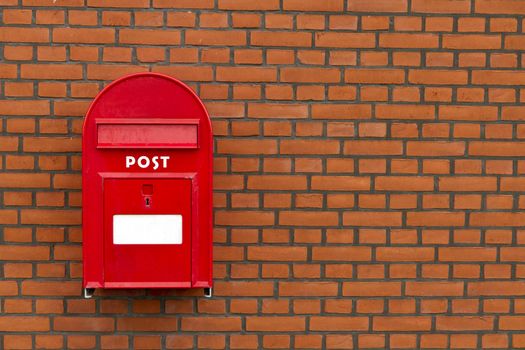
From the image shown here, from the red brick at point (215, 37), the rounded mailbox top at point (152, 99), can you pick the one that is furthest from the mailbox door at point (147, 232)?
the red brick at point (215, 37)

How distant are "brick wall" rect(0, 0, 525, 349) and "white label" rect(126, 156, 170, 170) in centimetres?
38

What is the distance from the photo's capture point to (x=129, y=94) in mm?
2219

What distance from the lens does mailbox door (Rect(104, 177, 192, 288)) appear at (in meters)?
2.18

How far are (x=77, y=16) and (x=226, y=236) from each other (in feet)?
3.82

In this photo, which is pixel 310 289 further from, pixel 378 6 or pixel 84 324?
pixel 378 6

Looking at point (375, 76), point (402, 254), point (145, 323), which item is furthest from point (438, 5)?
point (145, 323)

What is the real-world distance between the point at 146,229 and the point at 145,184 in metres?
0.18

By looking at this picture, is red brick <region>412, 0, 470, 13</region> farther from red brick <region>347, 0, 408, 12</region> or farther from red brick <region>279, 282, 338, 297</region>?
red brick <region>279, 282, 338, 297</region>

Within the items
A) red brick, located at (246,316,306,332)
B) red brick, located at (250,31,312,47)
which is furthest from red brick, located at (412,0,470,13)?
red brick, located at (246,316,306,332)

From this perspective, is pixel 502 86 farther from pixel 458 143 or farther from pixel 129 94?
pixel 129 94

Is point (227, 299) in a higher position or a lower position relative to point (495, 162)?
lower

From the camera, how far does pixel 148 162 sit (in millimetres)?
2189

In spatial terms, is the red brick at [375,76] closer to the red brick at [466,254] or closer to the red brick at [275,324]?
the red brick at [466,254]

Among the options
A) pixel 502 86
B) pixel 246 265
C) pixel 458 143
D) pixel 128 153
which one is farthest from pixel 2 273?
pixel 502 86
